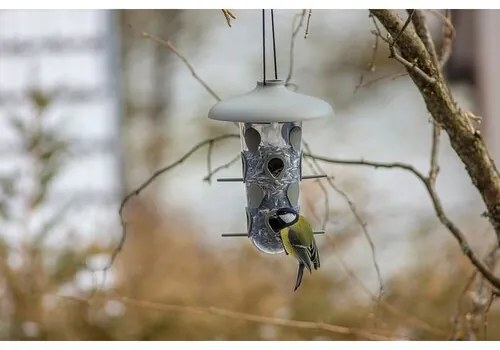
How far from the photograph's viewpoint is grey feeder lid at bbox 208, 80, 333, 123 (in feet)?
3.73

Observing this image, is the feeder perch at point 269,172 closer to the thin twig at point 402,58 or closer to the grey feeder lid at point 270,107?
the grey feeder lid at point 270,107

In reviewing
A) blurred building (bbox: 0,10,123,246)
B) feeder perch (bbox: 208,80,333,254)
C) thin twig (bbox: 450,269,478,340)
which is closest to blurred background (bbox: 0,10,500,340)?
blurred building (bbox: 0,10,123,246)

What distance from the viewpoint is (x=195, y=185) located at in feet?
12.3

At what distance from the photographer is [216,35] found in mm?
3805

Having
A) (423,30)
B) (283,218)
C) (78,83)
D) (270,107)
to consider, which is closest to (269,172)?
(283,218)

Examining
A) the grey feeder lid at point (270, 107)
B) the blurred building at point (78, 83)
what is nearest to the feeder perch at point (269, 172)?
the grey feeder lid at point (270, 107)

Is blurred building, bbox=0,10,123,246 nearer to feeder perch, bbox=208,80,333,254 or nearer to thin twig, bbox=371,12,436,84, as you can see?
feeder perch, bbox=208,80,333,254

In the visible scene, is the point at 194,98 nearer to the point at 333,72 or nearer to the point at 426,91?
the point at 333,72

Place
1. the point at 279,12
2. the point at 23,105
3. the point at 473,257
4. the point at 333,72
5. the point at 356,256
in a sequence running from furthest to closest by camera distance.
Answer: the point at 333,72 → the point at 279,12 → the point at 23,105 → the point at 356,256 → the point at 473,257

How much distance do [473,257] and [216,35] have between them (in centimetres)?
266

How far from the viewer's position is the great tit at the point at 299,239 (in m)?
1.22

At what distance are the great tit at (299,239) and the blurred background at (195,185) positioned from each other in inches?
37.4

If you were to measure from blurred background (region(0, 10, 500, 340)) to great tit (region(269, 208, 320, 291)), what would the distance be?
3.11 feet

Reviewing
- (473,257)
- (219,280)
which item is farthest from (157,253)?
(473,257)
